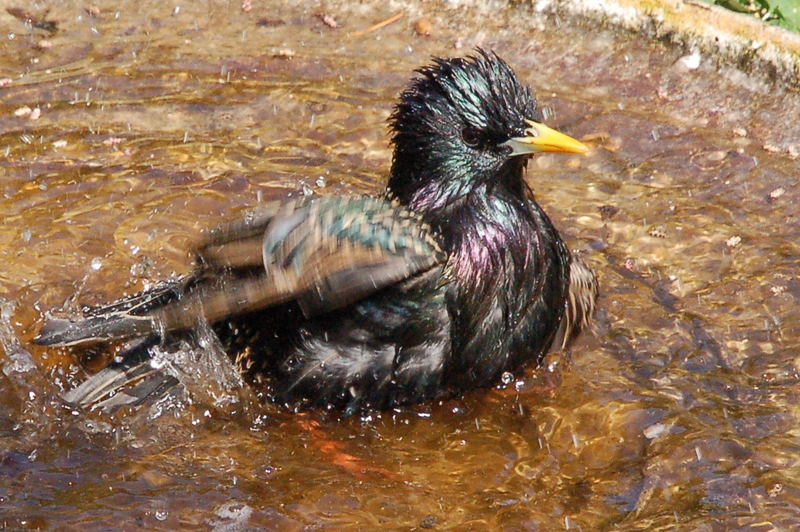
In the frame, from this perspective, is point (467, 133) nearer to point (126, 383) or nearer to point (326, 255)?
point (326, 255)

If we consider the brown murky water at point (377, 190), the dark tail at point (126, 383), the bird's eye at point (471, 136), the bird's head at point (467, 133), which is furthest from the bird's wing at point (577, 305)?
the dark tail at point (126, 383)

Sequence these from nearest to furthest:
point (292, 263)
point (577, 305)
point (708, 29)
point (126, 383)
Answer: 1. point (292, 263)
2. point (126, 383)
3. point (577, 305)
4. point (708, 29)

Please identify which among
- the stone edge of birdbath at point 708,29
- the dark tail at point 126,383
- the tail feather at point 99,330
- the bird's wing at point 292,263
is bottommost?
the dark tail at point 126,383

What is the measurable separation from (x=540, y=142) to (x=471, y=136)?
0.25 meters

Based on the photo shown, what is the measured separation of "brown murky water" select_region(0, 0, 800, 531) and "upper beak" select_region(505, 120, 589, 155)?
86 cm

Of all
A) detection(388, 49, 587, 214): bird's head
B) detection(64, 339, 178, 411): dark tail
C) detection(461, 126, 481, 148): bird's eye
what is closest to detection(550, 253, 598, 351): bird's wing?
detection(388, 49, 587, 214): bird's head

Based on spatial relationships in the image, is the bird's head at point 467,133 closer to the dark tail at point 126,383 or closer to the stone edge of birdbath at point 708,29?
the dark tail at point 126,383

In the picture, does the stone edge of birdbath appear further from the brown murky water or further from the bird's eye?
the bird's eye

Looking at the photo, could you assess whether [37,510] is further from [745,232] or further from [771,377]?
[745,232]

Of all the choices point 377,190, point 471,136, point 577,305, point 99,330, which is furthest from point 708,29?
point 99,330

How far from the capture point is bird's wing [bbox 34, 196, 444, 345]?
425cm

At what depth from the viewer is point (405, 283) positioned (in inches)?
172

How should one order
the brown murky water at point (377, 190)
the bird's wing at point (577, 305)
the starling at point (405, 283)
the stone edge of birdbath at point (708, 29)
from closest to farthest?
the brown murky water at point (377, 190), the starling at point (405, 283), the bird's wing at point (577, 305), the stone edge of birdbath at point (708, 29)

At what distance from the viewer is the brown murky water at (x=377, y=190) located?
414 cm
